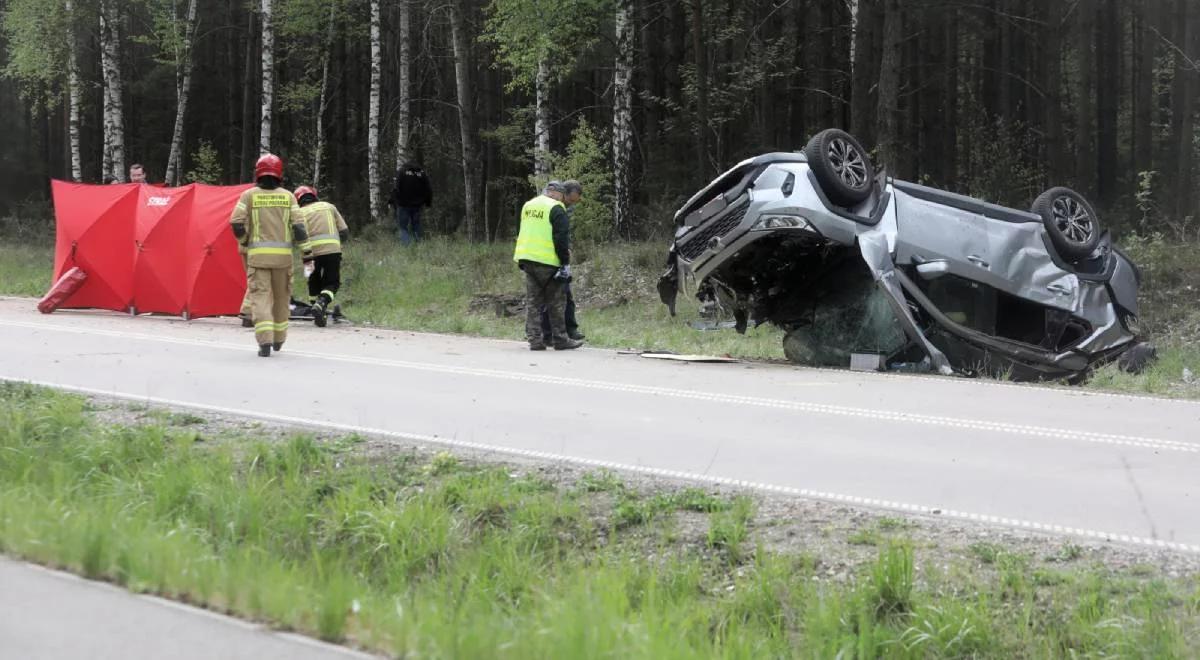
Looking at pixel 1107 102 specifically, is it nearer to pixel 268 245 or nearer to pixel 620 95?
pixel 620 95

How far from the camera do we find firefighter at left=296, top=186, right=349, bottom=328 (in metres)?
15.6

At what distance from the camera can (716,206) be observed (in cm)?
1119

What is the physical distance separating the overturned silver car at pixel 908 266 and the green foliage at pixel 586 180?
11.2 metres

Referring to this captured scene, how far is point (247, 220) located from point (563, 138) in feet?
101

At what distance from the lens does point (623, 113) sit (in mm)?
23172

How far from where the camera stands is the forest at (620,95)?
24.5m

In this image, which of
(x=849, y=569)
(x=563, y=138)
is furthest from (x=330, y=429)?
(x=563, y=138)

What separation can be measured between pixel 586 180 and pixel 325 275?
27.3 ft

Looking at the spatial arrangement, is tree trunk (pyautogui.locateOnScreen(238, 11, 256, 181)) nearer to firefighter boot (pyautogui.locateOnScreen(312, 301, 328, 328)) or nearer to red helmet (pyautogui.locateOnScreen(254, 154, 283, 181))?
firefighter boot (pyautogui.locateOnScreen(312, 301, 328, 328))

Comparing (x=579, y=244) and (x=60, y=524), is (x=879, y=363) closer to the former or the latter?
(x=60, y=524)

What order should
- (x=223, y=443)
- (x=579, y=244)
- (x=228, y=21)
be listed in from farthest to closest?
1. (x=228, y=21)
2. (x=579, y=244)
3. (x=223, y=443)

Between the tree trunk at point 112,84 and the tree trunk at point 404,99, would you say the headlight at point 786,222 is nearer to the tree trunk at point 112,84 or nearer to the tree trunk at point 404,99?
the tree trunk at point 404,99

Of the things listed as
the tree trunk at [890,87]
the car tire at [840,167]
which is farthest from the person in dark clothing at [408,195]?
the car tire at [840,167]

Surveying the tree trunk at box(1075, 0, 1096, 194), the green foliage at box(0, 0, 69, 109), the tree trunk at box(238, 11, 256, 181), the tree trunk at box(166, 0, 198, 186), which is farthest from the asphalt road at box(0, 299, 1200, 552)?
the tree trunk at box(238, 11, 256, 181)
